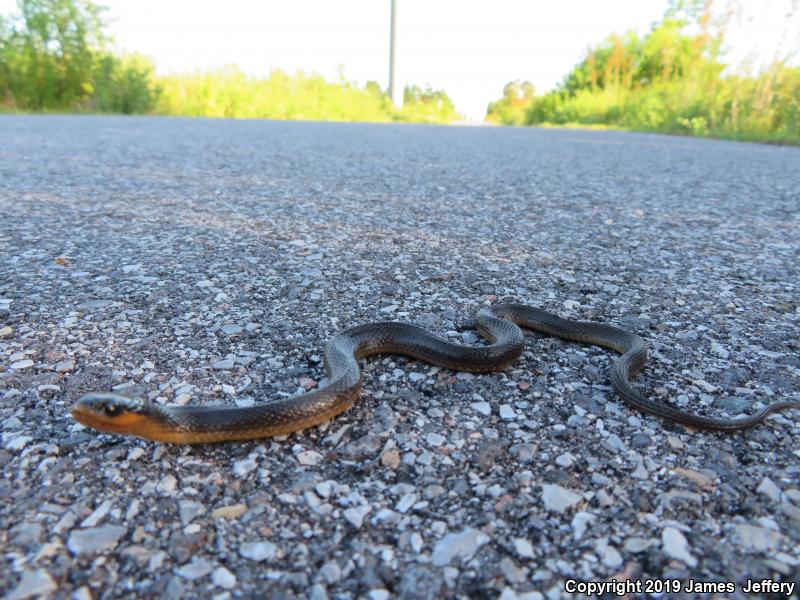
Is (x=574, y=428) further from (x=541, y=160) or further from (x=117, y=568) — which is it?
(x=541, y=160)

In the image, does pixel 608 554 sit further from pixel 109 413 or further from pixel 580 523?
pixel 109 413

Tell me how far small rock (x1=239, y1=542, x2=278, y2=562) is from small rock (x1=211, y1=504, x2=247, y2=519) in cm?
11

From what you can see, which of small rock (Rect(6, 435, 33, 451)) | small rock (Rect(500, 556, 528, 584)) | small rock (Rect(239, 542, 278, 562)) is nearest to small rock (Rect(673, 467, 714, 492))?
small rock (Rect(500, 556, 528, 584))

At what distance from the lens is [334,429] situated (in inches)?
76.2

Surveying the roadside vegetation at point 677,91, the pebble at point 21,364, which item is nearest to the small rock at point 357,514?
the pebble at point 21,364

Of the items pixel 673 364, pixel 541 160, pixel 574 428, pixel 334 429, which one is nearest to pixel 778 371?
pixel 673 364

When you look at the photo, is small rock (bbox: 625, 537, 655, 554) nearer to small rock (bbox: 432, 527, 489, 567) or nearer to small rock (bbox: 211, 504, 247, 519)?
small rock (bbox: 432, 527, 489, 567)

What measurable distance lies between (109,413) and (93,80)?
21.8 metres

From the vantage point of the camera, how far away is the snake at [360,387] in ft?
5.81

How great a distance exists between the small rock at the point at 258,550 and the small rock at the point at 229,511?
11 cm

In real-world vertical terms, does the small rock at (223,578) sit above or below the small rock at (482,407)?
below

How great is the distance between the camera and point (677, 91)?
15.9 meters

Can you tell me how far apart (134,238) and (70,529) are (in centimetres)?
276

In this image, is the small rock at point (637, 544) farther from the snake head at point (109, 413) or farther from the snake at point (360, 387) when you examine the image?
the snake head at point (109, 413)
